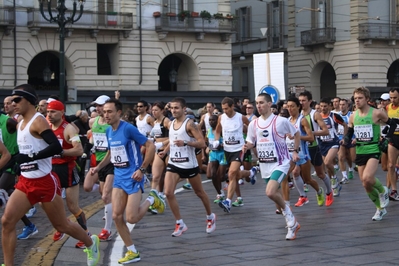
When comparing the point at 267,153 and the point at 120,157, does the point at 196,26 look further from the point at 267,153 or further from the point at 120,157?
the point at 120,157

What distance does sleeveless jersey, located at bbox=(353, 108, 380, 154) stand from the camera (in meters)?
11.9

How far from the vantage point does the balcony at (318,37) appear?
4722 cm

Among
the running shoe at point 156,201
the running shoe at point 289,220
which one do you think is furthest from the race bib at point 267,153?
the running shoe at point 156,201

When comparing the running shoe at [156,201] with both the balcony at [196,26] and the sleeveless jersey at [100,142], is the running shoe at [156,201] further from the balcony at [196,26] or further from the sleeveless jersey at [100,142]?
the balcony at [196,26]

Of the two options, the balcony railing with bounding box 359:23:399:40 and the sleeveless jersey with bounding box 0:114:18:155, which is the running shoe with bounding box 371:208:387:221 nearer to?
the sleeveless jersey with bounding box 0:114:18:155

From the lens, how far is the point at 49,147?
7898mm

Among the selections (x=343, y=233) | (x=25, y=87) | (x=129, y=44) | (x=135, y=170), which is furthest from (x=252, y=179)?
(x=129, y=44)

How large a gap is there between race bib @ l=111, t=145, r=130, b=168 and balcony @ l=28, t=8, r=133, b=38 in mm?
28833

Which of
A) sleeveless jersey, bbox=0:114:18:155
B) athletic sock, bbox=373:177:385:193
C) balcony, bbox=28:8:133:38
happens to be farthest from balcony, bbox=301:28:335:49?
sleeveless jersey, bbox=0:114:18:155

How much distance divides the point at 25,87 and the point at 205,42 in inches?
1360

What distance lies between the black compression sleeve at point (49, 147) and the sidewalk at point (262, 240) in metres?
1.47

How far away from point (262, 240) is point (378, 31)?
1485 inches

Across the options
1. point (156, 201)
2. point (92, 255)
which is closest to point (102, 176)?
point (156, 201)

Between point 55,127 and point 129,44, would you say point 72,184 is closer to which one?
point 55,127
